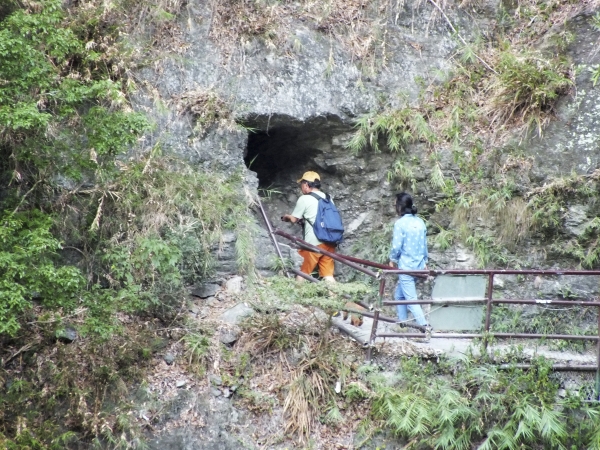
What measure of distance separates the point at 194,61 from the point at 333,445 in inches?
227

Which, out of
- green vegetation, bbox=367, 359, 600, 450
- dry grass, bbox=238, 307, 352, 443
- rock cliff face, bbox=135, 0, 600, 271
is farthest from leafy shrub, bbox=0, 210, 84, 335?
green vegetation, bbox=367, 359, 600, 450

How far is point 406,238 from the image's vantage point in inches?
394

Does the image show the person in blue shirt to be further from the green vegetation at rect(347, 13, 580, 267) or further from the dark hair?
the green vegetation at rect(347, 13, 580, 267)

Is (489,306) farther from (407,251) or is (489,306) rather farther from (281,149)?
(281,149)

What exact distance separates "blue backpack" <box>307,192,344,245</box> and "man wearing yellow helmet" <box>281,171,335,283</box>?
8 centimetres

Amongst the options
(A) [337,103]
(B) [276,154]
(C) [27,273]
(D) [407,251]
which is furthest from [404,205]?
(C) [27,273]

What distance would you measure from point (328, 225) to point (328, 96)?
2024 millimetres

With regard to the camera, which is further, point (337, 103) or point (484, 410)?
point (337, 103)

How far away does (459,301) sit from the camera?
29.5ft

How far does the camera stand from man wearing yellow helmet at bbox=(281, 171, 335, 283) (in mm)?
10883

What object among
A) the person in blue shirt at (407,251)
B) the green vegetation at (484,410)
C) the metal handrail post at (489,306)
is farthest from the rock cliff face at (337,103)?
the green vegetation at (484,410)

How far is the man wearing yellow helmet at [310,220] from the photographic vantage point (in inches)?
428

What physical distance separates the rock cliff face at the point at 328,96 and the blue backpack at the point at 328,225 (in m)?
0.80

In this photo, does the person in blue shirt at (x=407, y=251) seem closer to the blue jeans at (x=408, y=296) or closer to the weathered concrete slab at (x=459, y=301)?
the blue jeans at (x=408, y=296)
